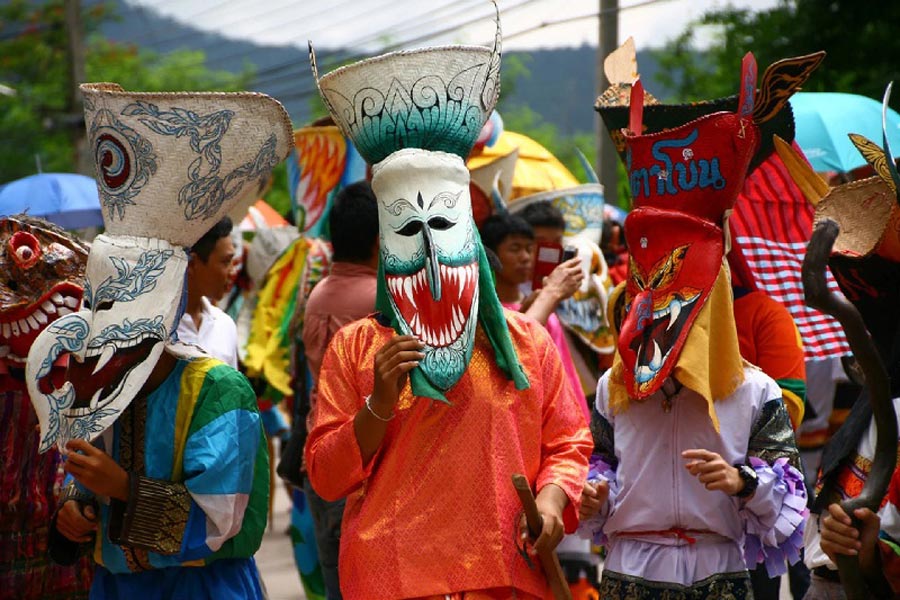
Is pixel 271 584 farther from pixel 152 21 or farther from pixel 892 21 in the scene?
pixel 152 21

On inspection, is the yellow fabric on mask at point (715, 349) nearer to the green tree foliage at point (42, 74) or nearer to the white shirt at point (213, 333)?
the white shirt at point (213, 333)

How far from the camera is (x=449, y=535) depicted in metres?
3.65

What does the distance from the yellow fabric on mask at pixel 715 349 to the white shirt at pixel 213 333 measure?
202 cm

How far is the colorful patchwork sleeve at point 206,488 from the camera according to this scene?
3.92 meters

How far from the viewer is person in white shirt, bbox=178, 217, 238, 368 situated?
5211 mm

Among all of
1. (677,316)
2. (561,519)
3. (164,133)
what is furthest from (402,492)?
(164,133)

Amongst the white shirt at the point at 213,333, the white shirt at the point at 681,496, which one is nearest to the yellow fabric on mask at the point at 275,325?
the white shirt at the point at 213,333

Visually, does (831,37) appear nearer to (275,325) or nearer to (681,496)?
(275,325)

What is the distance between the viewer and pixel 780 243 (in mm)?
5293

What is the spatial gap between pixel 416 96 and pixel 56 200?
4888 millimetres

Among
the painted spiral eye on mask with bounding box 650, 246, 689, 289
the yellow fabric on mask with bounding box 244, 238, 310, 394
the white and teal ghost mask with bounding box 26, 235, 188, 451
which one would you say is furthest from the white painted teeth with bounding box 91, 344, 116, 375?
the yellow fabric on mask with bounding box 244, 238, 310, 394

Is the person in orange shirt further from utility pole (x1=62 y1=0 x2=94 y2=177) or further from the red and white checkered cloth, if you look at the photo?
utility pole (x1=62 y1=0 x2=94 y2=177)

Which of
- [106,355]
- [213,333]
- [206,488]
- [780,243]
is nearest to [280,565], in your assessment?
[213,333]

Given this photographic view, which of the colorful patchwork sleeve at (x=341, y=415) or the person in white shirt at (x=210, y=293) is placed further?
the person in white shirt at (x=210, y=293)
